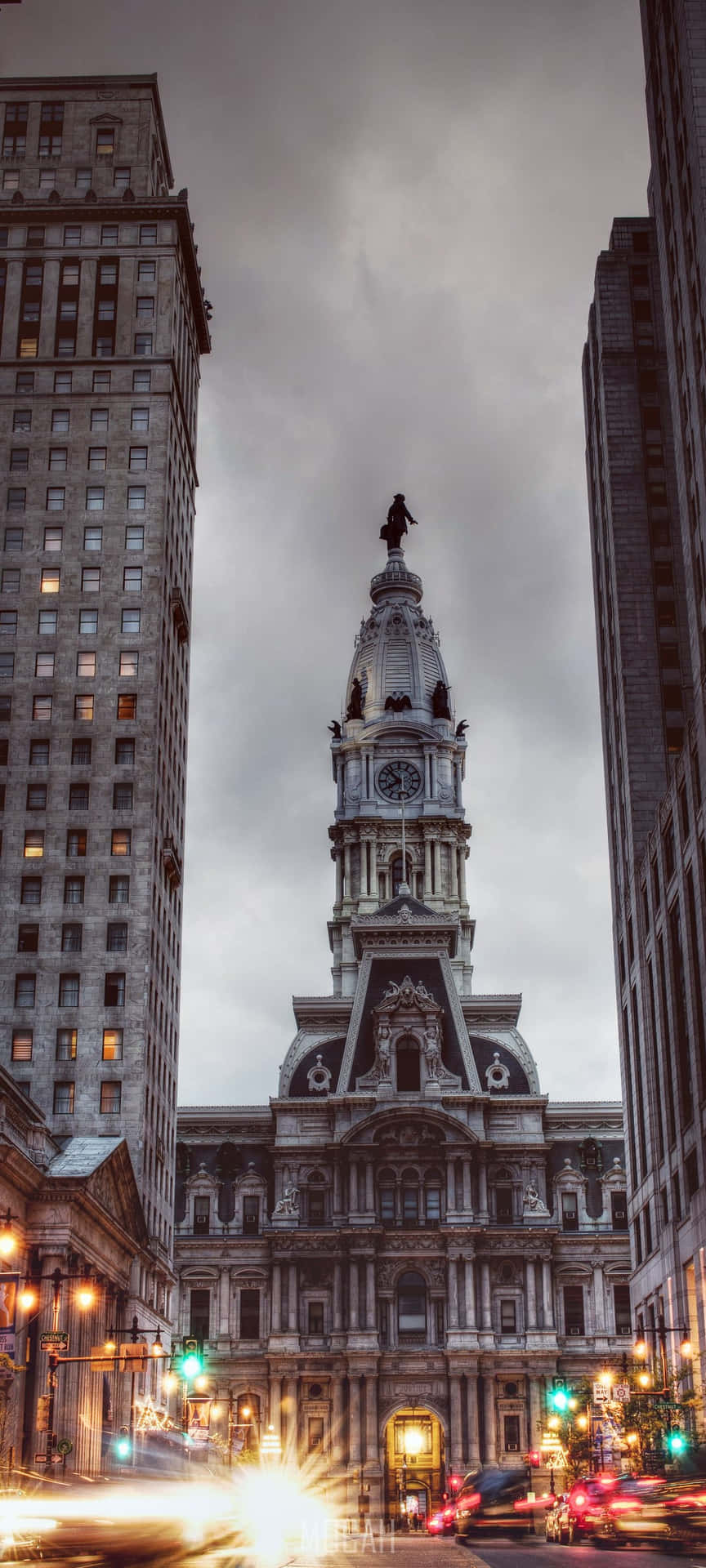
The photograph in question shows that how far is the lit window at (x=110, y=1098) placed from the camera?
75.9 m

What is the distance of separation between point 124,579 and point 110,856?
14.5m

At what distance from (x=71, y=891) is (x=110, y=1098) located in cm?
978

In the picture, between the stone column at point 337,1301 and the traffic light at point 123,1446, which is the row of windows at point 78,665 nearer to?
the traffic light at point 123,1446

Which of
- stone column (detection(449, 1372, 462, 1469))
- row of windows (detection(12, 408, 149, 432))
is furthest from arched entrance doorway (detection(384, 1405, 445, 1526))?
row of windows (detection(12, 408, 149, 432))

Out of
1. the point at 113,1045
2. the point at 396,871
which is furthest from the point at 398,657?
the point at 113,1045

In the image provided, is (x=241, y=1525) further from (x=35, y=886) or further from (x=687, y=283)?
(x=687, y=283)

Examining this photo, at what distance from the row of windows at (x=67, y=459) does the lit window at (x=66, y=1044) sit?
28.7 m

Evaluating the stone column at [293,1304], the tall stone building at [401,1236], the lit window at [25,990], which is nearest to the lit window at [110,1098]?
the lit window at [25,990]

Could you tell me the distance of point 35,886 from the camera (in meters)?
79.3

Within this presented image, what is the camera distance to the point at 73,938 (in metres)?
78.5

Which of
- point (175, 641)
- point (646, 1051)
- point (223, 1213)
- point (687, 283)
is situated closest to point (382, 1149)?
point (223, 1213)

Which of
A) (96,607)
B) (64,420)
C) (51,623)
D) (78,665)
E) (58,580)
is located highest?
(64,420)

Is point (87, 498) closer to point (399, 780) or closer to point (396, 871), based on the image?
point (396, 871)

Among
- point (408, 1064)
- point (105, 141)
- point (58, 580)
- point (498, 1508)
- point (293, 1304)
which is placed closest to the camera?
point (498, 1508)
